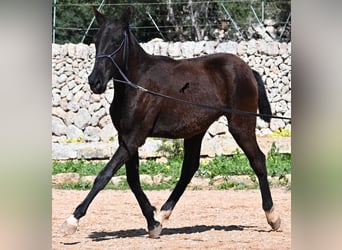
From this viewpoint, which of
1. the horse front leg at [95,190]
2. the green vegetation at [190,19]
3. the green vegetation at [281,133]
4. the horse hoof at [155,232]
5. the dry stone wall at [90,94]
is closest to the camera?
the horse front leg at [95,190]

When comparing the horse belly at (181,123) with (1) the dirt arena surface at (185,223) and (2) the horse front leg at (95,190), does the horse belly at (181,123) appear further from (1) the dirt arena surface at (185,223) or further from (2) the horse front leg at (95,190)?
(1) the dirt arena surface at (185,223)

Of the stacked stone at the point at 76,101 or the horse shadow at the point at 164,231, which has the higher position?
the stacked stone at the point at 76,101

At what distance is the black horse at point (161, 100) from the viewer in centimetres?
551

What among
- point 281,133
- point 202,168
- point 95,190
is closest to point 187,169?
point 95,190

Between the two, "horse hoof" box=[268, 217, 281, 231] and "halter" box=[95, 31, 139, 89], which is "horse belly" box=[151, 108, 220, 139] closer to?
"halter" box=[95, 31, 139, 89]

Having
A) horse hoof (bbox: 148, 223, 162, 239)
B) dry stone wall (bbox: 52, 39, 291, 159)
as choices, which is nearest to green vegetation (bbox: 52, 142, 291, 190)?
dry stone wall (bbox: 52, 39, 291, 159)

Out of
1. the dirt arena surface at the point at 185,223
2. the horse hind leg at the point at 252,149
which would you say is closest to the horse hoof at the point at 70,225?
the dirt arena surface at the point at 185,223

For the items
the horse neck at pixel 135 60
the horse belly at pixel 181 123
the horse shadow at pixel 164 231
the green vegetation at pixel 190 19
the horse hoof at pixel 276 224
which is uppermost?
the green vegetation at pixel 190 19

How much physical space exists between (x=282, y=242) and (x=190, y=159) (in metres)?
1.01

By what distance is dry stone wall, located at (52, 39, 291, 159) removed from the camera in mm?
8672

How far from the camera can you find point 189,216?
6.78 m

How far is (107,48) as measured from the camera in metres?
5.49
